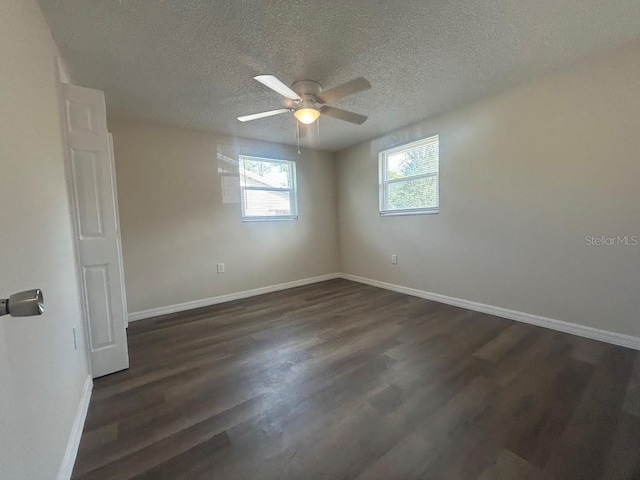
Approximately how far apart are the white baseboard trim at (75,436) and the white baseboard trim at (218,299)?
57.8 inches

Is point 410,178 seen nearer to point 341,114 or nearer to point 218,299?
point 341,114

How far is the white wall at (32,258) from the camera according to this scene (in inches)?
31.2

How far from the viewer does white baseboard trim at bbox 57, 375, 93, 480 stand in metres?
1.12

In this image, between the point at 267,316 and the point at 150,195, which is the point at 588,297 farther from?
the point at 150,195

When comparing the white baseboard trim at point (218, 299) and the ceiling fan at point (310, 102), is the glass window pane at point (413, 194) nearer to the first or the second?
the ceiling fan at point (310, 102)

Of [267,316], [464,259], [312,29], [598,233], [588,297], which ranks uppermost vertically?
[312,29]

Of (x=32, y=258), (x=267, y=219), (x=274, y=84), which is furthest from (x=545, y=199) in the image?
(x=32, y=258)

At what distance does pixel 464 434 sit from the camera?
1318mm

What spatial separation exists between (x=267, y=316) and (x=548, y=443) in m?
2.46

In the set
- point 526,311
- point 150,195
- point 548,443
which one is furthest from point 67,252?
point 526,311

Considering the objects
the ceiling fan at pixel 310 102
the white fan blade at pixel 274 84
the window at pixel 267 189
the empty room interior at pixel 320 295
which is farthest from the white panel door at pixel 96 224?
the window at pixel 267 189

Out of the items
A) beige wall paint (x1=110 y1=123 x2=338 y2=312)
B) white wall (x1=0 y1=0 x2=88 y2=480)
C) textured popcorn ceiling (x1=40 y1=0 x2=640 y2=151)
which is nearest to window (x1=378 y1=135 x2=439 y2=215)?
textured popcorn ceiling (x1=40 y1=0 x2=640 y2=151)

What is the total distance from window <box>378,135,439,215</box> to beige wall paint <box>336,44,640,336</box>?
141 mm

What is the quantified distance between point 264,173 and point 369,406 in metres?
3.36
